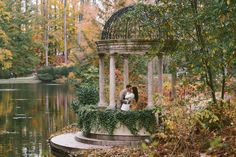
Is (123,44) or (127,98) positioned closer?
(123,44)

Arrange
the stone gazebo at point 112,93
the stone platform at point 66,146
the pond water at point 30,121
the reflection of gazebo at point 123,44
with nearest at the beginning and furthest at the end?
the stone platform at point 66,146, the stone gazebo at point 112,93, the reflection of gazebo at point 123,44, the pond water at point 30,121

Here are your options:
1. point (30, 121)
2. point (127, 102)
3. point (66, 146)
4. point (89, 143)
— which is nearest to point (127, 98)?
point (127, 102)

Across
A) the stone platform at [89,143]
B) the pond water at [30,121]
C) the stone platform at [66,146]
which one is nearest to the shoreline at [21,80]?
the pond water at [30,121]

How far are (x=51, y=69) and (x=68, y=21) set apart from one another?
1340 cm

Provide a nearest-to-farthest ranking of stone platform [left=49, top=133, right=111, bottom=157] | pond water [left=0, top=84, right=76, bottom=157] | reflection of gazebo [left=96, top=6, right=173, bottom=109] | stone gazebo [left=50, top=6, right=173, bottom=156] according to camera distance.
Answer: stone platform [left=49, top=133, right=111, bottom=157]
stone gazebo [left=50, top=6, right=173, bottom=156]
reflection of gazebo [left=96, top=6, right=173, bottom=109]
pond water [left=0, top=84, right=76, bottom=157]

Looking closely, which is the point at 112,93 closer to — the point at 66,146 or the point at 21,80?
the point at 66,146

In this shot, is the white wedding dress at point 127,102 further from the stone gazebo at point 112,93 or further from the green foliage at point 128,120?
the green foliage at point 128,120

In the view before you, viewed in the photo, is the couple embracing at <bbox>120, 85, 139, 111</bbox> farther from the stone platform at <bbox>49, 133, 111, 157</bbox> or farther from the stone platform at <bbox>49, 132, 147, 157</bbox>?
the stone platform at <bbox>49, 133, 111, 157</bbox>

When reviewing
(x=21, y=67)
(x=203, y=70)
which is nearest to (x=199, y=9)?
(x=203, y=70)

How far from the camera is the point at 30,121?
24938mm

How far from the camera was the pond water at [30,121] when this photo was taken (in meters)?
17.2

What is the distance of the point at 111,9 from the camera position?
34938mm

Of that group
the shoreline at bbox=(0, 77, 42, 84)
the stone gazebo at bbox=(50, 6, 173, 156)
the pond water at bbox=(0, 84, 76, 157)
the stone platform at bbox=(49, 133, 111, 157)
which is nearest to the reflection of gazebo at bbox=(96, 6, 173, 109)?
the stone gazebo at bbox=(50, 6, 173, 156)

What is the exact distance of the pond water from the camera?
17.2 metres
